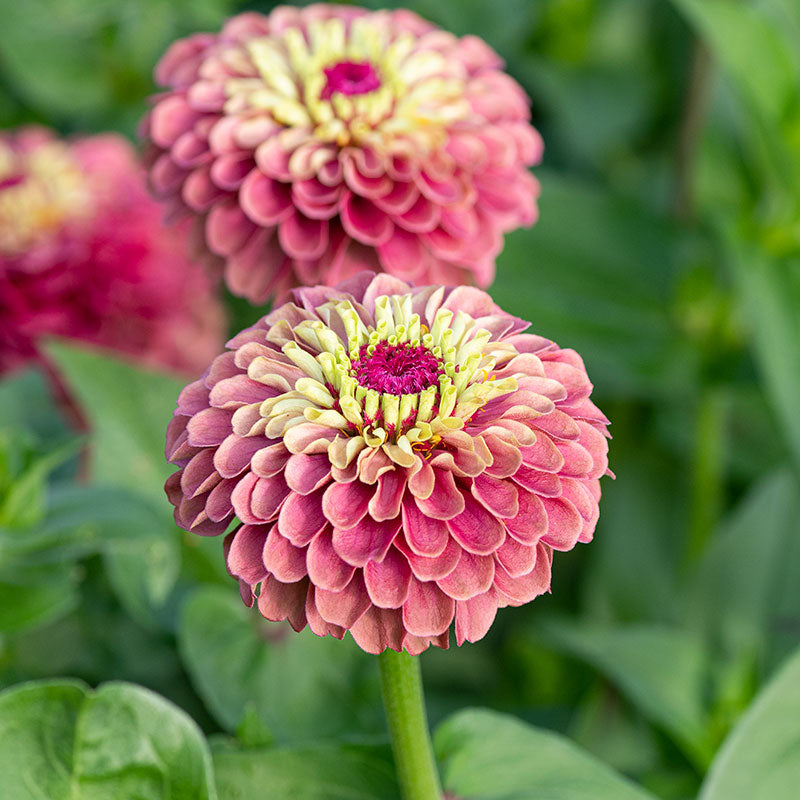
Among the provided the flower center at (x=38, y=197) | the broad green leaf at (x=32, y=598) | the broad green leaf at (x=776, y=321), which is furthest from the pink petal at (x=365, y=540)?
the flower center at (x=38, y=197)

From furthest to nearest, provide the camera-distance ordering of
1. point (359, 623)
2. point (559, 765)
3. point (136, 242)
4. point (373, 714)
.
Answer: point (136, 242)
point (373, 714)
point (559, 765)
point (359, 623)

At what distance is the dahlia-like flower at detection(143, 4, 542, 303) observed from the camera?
415 millimetres

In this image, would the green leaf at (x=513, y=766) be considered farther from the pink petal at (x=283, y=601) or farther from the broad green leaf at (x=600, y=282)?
the broad green leaf at (x=600, y=282)

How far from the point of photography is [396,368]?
293 mm

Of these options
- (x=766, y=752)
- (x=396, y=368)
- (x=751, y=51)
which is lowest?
(x=766, y=752)

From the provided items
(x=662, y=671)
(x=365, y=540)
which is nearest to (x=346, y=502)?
(x=365, y=540)

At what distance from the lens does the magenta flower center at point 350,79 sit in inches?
17.2

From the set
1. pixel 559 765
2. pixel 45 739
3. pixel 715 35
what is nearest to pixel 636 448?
pixel 715 35

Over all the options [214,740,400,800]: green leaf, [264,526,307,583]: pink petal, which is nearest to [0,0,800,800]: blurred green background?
[214,740,400,800]: green leaf

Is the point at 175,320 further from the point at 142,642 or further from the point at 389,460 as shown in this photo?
the point at 389,460

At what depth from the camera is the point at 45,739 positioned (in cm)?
35

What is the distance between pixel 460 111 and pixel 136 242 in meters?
0.30

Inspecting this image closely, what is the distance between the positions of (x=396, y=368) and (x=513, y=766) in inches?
6.9

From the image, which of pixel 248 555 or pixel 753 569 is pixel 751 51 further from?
pixel 248 555
